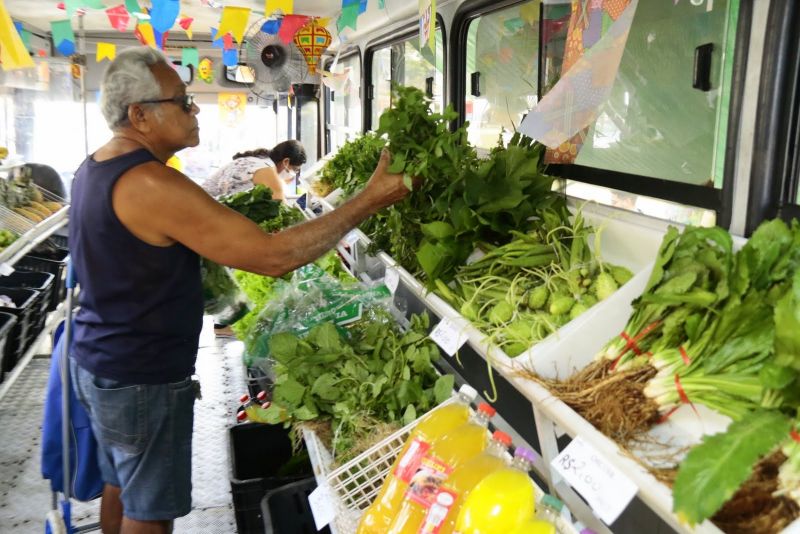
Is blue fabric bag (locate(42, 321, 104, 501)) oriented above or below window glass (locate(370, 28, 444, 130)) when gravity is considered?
below

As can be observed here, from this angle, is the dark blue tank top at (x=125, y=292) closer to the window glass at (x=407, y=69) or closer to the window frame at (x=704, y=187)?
the window frame at (x=704, y=187)

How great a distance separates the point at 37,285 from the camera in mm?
5426

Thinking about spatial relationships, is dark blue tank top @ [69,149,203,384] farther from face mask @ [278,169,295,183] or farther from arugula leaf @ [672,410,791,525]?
face mask @ [278,169,295,183]

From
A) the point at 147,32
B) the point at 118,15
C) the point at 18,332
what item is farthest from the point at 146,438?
the point at 147,32

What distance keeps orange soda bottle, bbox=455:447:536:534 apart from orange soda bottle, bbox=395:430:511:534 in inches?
2.0

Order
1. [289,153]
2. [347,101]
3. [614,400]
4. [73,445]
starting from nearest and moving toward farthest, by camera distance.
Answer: [614,400], [73,445], [289,153], [347,101]

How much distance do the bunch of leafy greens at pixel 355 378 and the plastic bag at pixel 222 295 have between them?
0.58 m

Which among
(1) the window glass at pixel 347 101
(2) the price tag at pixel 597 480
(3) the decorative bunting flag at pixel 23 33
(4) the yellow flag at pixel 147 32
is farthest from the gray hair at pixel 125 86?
(4) the yellow flag at pixel 147 32

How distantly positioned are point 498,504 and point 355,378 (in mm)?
1100

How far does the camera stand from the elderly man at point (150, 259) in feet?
7.02

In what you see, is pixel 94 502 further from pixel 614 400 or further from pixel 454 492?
pixel 614 400

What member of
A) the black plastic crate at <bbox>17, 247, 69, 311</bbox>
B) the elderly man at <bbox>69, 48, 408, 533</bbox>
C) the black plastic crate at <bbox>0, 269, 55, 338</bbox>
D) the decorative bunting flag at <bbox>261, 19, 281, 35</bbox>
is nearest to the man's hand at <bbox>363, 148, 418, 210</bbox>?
the elderly man at <bbox>69, 48, 408, 533</bbox>

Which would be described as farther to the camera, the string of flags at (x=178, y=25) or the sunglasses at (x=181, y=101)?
the string of flags at (x=178, y=25)

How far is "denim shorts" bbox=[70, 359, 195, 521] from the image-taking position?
2.35m
